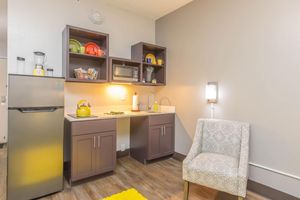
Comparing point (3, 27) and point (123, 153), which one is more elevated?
point (3, 27)

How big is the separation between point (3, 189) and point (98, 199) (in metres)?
1.27

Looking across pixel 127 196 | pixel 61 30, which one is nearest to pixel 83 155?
pixel 127 196

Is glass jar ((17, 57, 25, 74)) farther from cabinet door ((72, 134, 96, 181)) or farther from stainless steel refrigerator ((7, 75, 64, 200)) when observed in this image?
cabinet door ((72, 134, 96, 181))

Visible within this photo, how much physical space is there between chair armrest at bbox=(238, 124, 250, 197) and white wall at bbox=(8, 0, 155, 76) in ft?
7.95

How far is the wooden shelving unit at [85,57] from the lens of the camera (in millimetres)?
2412

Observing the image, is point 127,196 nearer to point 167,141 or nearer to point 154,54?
point 167,141

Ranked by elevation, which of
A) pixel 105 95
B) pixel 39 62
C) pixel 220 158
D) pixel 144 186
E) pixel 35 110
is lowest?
pixel 144 186

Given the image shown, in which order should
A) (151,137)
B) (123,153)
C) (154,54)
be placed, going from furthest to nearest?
1. (154,54)
2. (123,153)
3. (151,137)

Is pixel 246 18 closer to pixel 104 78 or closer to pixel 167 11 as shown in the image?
pixel 167 11

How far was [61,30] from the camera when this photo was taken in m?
2.62

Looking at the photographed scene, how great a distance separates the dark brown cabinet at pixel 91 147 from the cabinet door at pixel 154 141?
681mm

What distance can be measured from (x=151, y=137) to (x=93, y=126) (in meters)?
1.05

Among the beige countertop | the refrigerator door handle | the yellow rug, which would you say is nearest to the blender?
the refrigerator door handle

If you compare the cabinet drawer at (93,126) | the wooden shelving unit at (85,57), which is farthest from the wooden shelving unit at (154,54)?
the cabinet drawer at (93,126)
